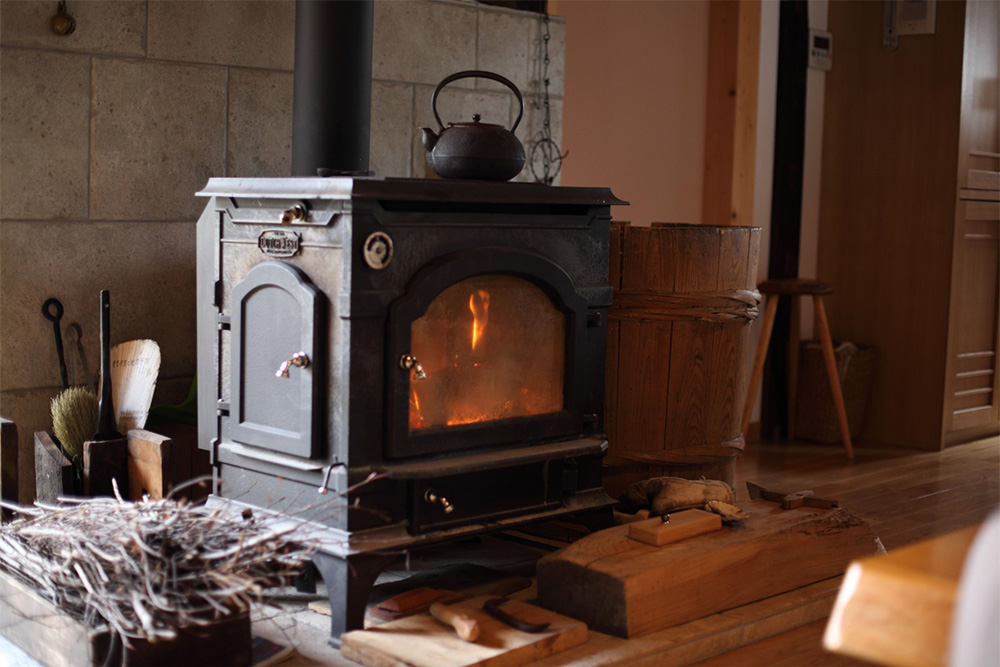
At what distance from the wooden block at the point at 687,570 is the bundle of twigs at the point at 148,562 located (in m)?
0.58

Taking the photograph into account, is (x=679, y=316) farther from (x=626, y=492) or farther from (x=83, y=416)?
(x=83, y=416)

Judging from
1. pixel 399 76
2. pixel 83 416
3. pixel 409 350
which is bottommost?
pixel 83 416

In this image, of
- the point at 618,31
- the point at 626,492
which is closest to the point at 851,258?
the point at 618,31

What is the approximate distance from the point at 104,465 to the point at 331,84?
1046mm

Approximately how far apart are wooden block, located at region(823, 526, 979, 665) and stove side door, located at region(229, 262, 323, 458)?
4.92 ft

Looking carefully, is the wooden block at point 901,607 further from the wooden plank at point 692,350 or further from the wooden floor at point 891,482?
the wooden plank at point 692,350

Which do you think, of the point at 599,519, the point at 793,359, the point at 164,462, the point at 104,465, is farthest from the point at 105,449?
the point at 793,359

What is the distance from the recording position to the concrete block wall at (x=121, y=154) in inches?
101

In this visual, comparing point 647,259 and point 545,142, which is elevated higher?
point 545,142

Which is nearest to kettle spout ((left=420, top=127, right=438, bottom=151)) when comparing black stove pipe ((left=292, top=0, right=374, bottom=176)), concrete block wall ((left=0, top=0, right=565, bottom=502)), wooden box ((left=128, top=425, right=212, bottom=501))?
black stove pipe ((left=292, top=0, right=374, bottom=176))

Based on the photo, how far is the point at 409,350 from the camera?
2213mm

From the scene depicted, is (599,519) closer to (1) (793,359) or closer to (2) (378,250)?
(2) (378,250)

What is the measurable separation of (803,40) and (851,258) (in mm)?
965

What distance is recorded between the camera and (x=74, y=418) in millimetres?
2527
